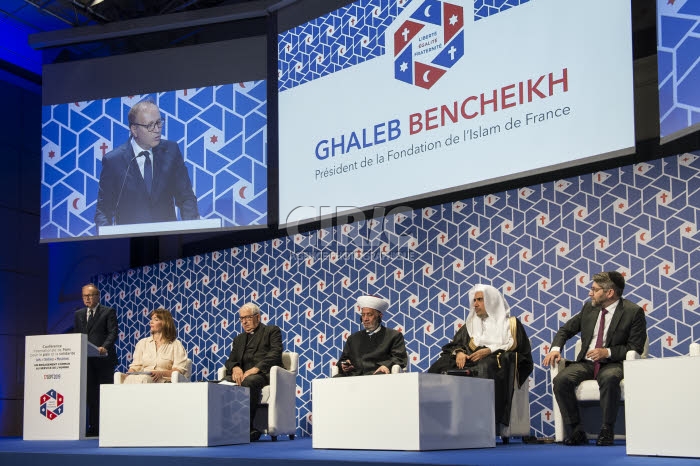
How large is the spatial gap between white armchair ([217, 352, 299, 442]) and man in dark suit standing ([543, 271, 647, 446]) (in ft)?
6.35

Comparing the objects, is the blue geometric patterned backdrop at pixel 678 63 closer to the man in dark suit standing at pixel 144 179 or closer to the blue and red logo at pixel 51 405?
the man in dark suit standing at pixel 144 179

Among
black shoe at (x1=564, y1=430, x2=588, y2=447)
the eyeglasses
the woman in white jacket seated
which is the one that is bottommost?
black shoe at (x1=564, y1=430, x2=588, y2=447)

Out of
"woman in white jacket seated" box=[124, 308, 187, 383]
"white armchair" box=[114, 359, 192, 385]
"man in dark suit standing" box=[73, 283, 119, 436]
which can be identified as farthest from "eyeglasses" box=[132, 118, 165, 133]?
"white armchair" box=[114, 359, 192, 385]

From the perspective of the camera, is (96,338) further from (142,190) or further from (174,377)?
(174,377)

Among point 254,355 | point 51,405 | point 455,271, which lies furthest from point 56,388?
point 455,271

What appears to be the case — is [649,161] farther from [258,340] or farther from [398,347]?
[258,340]

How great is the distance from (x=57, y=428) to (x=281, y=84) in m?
3.26

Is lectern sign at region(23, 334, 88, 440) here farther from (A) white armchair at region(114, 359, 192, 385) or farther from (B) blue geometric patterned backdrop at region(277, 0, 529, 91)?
(B) blue geometric patterned backdrop at region(277, 0, 529, 91)

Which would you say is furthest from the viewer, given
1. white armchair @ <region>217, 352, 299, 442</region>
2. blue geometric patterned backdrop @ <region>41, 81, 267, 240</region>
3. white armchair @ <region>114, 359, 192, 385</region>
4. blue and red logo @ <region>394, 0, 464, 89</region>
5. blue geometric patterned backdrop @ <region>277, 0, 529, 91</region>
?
blue geometric patterned backdrop @ <region>41, 81, 267, 240</region>

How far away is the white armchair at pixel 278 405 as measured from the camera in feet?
19.4

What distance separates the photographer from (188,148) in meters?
7.57

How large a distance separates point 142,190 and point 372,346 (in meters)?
2.93

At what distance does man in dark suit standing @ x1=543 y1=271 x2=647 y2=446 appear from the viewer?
4.59 metres

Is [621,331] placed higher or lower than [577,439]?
higher
